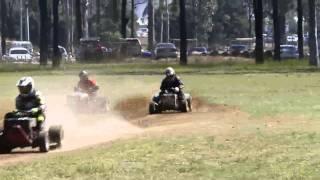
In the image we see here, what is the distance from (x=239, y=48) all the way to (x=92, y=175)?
84.9 metres

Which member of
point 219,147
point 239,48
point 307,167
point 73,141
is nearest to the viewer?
point 307,167

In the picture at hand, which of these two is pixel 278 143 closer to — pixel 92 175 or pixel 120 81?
pixel 92 175

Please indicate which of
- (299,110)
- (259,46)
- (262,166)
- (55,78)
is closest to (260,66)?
(259,46)

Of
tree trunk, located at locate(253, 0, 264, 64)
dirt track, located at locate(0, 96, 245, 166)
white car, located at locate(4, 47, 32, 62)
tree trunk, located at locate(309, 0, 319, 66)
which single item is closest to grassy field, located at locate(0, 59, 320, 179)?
dirt track, located at locate(0, 96, 245, 166)

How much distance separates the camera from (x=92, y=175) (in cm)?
1157

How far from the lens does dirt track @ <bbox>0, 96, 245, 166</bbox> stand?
56.3 feet

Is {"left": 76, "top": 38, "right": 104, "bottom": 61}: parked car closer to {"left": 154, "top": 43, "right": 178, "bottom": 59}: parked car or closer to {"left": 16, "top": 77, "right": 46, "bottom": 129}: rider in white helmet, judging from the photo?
{"left": 154, "top": 43, "right": 178, "bottom": 59}: parked car

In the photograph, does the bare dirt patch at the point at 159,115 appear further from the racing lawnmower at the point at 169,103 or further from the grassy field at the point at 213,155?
the grassy field at the point at 213,155

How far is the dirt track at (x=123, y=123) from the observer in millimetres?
17156

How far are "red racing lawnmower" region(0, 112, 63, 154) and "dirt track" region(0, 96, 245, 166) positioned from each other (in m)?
0.19

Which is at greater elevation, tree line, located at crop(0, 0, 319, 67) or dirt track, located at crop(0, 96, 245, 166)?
tree line, located at crop(0, 0, 319, 67)

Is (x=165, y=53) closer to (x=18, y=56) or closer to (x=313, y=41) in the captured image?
(x=18, y=56)

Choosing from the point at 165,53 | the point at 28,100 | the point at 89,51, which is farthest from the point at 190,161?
the point at 165,53

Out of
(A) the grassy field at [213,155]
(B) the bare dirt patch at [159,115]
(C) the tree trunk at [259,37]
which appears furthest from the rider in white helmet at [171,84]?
(C) the tree trunk at [259,37]
